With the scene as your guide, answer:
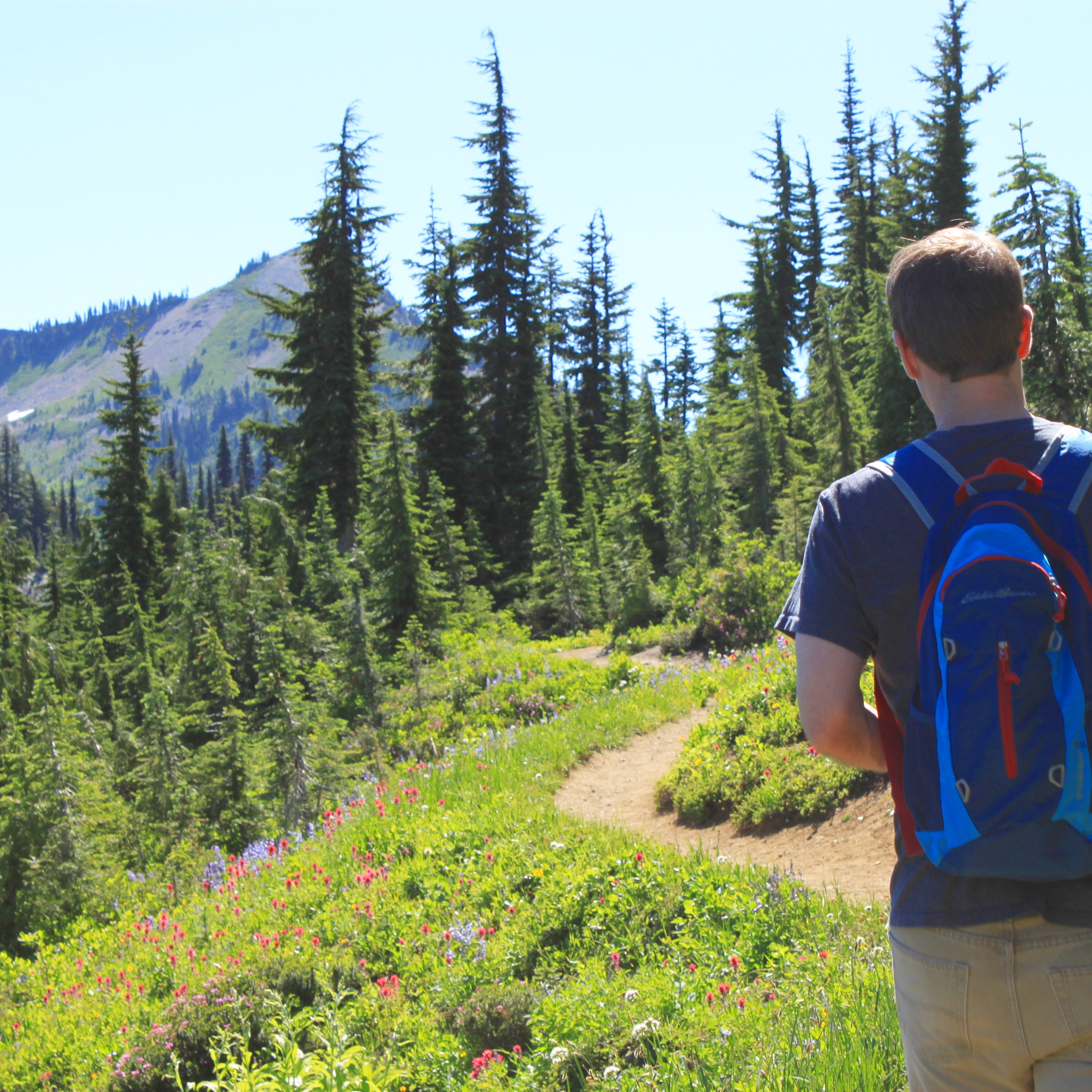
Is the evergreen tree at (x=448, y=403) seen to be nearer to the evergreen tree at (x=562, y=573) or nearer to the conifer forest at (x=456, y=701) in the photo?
the conifer forest at (x=456, y=701)

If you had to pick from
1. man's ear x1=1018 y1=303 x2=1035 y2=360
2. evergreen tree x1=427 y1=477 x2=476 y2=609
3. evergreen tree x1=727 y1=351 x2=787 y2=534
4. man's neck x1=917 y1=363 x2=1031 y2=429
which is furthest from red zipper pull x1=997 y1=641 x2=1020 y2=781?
evergreen tree x1=427 y1=477 x2=476 y2=609

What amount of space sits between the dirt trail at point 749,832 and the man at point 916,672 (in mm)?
3754

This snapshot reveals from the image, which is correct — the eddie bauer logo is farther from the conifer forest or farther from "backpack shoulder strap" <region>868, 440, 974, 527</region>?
the conifer forest

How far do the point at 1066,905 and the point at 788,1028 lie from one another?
7.38ft

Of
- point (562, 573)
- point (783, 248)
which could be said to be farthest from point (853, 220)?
point (562, 573)

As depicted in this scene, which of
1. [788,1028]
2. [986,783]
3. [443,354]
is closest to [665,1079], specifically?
[788,1028]

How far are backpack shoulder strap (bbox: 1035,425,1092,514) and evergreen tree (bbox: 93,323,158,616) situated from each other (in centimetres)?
3550

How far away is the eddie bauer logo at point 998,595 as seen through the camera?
1.57 m

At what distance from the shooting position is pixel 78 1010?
23.1 feet

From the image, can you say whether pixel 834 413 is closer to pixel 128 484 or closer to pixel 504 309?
pixel 504 309

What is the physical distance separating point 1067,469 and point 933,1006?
106 cm

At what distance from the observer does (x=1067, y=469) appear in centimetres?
177

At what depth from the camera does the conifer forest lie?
4.75 meters

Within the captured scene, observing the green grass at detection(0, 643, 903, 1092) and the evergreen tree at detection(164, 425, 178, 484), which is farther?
the evergreen tree at detection(164, 425, 178, 484)
